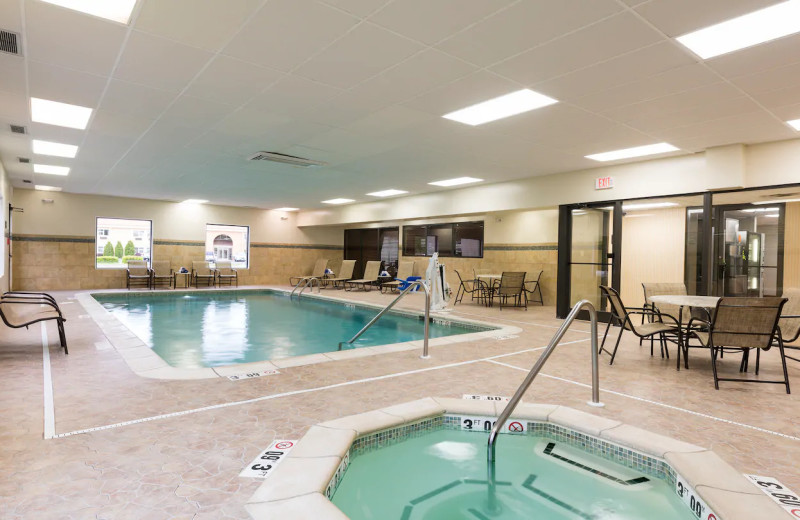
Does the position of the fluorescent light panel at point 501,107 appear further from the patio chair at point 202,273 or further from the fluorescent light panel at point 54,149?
the patio chair at point 202,273

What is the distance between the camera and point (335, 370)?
4.03 m

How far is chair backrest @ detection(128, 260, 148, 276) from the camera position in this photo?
1259cm

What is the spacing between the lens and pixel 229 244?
15.0 metres

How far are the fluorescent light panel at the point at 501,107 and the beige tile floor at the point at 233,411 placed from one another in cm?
267

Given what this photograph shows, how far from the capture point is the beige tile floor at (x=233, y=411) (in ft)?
6.32

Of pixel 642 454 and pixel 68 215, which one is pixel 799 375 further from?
Result: pixel 68 215

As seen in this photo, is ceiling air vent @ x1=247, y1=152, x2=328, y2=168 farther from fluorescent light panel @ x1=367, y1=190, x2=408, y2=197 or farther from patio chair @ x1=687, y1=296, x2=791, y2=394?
patio chair @ x1=687, y1=296, x2=791, y2=394

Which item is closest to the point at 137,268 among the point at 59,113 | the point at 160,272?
the point at 160,272

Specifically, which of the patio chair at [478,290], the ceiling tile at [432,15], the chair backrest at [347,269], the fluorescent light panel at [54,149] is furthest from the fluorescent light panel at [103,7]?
the chair backrest at [347,269]

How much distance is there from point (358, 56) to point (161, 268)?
11.7 metres

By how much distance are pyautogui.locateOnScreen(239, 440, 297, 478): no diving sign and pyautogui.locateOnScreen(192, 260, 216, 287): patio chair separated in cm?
1249

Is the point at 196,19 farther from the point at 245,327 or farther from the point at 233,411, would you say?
the point at 245,327

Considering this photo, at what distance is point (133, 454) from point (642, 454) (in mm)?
2746

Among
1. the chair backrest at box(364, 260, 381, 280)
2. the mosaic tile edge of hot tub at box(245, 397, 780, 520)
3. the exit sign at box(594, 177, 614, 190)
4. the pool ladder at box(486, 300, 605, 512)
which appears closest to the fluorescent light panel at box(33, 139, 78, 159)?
the mosaic tile edge of hot tub at box(245, 397, 780, 520)
